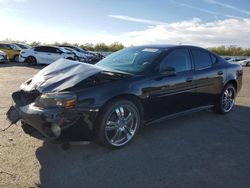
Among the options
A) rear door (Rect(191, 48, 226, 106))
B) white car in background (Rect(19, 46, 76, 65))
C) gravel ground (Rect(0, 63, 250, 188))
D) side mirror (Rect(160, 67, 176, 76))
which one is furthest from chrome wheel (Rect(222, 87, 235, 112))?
white car in background (Rect(19, 46, 76, 65))

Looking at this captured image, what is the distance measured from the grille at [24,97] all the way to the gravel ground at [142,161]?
62 centimetres

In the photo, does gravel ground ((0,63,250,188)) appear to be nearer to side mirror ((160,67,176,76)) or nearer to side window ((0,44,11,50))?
side mirror ((160,67,176,76))

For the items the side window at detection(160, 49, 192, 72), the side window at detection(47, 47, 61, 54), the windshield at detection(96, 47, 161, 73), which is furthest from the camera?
the side window at detection(47, 47, 61, 54)

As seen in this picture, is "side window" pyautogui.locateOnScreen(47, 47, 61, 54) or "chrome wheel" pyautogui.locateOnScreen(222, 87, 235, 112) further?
"side window" pyautogui.locateOnScreen(47, 47, 61, 54)

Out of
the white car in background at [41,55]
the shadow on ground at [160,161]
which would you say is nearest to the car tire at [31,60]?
the white car in background at [41,55]

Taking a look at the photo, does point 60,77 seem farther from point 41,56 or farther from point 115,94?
point 41,56

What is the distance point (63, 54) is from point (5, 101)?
1505 centimetres

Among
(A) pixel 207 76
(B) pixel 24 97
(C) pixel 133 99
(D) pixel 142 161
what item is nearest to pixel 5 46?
(A) pixel 207 76

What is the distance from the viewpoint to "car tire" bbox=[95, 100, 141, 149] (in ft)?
14.1

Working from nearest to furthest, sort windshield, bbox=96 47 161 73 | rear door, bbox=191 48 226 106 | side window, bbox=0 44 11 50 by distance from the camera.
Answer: windshield, bbox=96 47 161 73 < rear door, bbox=191 48 226 106 < side window, bbox=0 44 11 50

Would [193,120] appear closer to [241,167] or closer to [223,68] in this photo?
[223,68]

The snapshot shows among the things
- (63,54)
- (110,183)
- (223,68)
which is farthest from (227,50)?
(110,183)

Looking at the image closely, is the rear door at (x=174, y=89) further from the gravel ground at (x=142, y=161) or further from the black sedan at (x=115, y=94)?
the gravel ground at (x=142, y=161)

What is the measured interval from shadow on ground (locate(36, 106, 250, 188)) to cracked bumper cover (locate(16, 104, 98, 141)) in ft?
1.06
